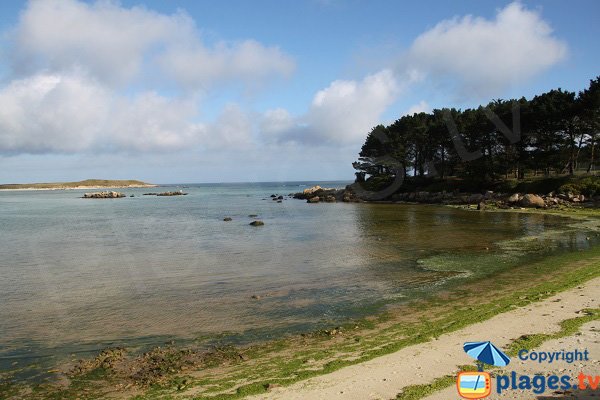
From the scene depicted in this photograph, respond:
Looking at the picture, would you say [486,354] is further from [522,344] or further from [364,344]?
[364,344]

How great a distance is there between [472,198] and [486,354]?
6886cm

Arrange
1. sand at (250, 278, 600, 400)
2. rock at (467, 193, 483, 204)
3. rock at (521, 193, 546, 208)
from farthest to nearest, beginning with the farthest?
1. rock at (467, 193, 483, 204)
2. rock at (521, 193, 546, 208)
3. sand at (250, 278, 600, 400)

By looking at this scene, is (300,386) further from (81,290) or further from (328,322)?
(81,290)

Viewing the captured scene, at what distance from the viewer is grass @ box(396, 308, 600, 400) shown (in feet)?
27.7

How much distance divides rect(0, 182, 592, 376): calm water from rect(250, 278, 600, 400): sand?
14.2 feet

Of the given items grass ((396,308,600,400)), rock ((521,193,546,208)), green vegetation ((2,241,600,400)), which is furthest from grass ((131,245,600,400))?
rock ((521,193,546,208))

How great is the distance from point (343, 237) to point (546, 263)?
57.9 feet

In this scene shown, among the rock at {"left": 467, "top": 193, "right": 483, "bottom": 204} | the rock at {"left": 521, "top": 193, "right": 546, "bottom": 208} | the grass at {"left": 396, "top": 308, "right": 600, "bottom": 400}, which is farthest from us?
the rock at {"left": 467, "top": 193, "right": 483, "bottom": 204}

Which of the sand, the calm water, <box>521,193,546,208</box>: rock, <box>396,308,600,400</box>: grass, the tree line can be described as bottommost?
the calm water

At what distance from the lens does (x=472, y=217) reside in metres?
51.2

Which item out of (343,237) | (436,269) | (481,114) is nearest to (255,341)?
(436,269)

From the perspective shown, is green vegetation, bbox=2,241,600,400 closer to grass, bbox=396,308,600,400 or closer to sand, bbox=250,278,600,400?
grass, bbox=396,308,600,400

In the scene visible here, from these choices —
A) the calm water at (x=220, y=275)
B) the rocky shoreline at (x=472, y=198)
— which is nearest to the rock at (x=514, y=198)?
the rocky shoreline at (x=472, y=198)

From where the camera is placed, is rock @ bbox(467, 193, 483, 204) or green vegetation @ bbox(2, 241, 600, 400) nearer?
green vegetation @ bbox(2, 241, 600, 400)
